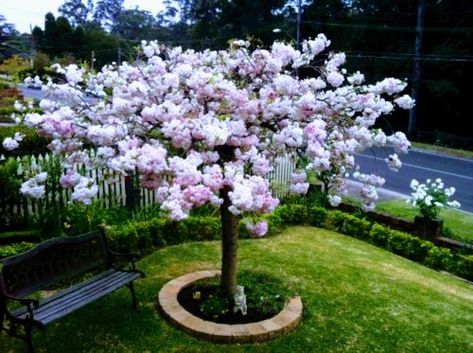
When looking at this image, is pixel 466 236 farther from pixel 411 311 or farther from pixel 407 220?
pixel 411 311

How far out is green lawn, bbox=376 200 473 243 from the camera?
899cm

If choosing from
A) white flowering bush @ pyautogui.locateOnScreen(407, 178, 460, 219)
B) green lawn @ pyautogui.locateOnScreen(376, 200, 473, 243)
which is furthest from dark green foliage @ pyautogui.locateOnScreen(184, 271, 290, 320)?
green lawn @ pyautogui.locateOnScreen(376, 200, 473, 243)

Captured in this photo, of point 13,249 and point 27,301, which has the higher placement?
point 27,301

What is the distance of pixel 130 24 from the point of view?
275ft

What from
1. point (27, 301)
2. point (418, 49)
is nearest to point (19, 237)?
point (27, 301)

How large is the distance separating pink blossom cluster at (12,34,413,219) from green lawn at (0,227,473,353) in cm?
143

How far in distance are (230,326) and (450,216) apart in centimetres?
793

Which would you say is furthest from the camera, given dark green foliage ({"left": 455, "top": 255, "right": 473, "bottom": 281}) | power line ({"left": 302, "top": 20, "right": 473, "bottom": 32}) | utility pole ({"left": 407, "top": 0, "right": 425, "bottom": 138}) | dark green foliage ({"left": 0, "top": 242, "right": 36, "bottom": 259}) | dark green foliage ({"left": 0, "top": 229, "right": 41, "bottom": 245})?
utility pole ({"left": 407, "top": 0, "right": 425, "bottom": 138})

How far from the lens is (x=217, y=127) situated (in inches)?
140

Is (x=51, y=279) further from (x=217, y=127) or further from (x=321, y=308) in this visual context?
(x=321, y=308)

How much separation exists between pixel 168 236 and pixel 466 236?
5794mm

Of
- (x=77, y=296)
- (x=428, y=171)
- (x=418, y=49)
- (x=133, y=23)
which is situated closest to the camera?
(x=77, y=296)

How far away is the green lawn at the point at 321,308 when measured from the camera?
4.41m

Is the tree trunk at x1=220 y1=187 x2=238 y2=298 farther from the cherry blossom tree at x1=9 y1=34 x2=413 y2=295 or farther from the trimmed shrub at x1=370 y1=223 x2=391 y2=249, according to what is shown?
the trimmed shrub at x1=370 y1=223 x2=391 y2=249
